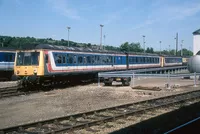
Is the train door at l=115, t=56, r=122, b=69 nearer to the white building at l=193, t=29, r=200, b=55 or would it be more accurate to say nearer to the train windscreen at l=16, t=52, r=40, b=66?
the train windscreen at l=16, t=52, r=40, b=66

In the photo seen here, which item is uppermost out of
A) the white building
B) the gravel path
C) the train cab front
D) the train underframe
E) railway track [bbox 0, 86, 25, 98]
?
the white building

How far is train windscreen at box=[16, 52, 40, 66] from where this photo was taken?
60.0ft

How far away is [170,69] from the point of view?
133 feet

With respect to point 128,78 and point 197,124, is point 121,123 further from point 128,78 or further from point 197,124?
point 128,78

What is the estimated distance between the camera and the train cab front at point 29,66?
1795 centimetres

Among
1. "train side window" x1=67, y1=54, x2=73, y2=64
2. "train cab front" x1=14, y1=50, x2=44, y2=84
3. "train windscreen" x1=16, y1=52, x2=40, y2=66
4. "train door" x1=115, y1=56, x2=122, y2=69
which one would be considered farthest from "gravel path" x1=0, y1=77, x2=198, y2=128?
"train door" x1=115, y1=56, x2=122, y2=69

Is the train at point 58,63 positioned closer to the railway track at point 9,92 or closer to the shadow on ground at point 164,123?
the railway track at point 9,92

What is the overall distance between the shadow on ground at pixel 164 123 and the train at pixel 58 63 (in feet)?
34.4

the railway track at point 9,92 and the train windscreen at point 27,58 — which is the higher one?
the train windscreen at point 27,58

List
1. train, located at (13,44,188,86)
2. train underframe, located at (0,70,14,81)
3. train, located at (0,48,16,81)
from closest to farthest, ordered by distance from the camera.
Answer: train, located at (13,44,188,86)
train, located at (0,48,16,81)
train underframe, located at (0,70,14,81)

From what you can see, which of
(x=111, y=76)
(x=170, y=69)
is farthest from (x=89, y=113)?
(x=170, y=69)

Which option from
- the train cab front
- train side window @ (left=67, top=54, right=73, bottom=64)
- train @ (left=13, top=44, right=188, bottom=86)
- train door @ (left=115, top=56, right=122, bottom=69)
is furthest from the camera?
train door @ (left=115, top=56, right=122, bottom=69)

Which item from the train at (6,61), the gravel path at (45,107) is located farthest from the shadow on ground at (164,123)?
the train at (6,61)

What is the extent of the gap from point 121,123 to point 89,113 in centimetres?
167
